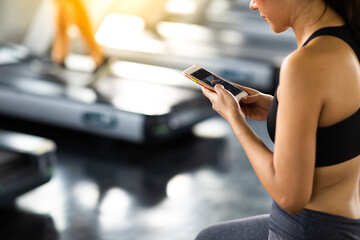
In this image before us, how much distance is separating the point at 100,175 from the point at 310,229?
232 centimetres

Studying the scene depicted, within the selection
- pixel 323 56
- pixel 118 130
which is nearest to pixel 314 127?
pixel 323 56

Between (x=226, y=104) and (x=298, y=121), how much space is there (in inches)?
9.9

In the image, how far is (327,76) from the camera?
42.8 inches

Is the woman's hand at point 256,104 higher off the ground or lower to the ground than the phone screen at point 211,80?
lower

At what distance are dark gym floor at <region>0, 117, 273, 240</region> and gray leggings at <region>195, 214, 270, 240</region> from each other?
1.14 metres

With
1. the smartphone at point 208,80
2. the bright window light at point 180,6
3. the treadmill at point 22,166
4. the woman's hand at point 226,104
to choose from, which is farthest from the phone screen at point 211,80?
the bright window light at point 180,6

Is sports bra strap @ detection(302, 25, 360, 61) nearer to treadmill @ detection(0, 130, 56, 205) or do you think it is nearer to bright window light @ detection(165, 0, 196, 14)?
treadmill @ detection(0, 130, 56, 205)

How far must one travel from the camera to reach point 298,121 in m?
1.08

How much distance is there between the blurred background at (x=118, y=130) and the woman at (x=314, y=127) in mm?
1500

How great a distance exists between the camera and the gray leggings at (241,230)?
1473 millimetres

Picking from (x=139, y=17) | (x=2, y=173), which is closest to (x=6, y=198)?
(x=2, y=173)

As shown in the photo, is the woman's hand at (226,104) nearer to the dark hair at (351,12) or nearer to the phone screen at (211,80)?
the phone screen at (211,80)

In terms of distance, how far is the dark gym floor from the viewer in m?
2.74

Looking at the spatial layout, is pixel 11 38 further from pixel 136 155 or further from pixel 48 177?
pixel 48 177
